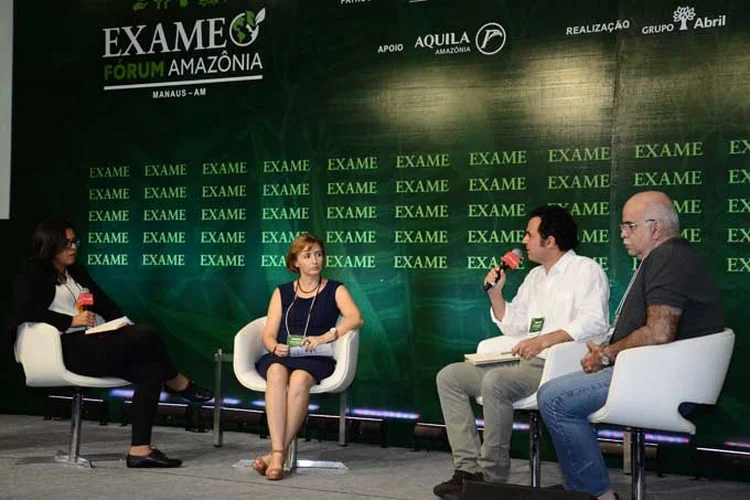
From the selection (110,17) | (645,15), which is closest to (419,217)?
(645,15)

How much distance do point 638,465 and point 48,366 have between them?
273 centimetres

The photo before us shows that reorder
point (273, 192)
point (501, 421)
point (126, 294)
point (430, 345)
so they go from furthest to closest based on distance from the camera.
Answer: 1. point (126, 294)
2. point (273, 192)
3. point (430, 345)
4. point (501, 421)

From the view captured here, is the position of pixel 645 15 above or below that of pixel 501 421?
above

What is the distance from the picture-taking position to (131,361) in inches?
201

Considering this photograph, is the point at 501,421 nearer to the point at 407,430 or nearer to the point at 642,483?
the point at 642,483

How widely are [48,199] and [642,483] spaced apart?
14.1 ft

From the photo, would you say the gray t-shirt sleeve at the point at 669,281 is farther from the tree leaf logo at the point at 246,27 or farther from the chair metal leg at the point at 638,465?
the tree leaf logo at the point at 246,27

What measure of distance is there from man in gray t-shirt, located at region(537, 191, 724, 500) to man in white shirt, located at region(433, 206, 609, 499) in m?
0.28

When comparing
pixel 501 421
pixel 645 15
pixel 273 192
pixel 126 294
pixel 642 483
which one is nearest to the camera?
pixel 642 483

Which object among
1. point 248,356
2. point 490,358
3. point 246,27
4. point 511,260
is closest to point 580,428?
point 490,358

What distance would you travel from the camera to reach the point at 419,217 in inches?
224

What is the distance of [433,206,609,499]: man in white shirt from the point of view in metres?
4.32

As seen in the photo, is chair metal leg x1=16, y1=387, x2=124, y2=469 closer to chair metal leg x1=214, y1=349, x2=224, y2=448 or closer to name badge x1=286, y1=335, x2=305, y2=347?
chair metal leg x1=214, y1=349, x2=224, y2=448

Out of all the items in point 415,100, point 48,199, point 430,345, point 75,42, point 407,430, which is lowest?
point 407,430
